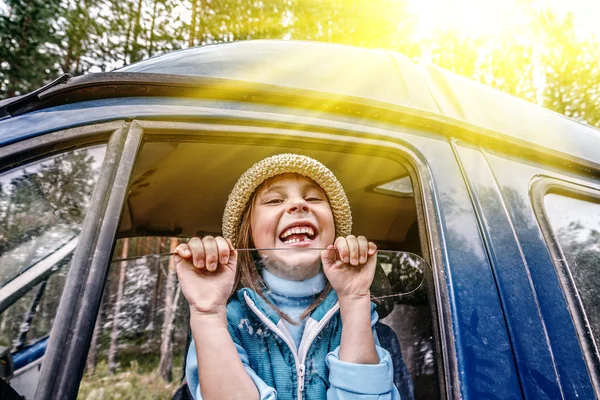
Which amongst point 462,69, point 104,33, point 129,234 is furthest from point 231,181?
point 462,69

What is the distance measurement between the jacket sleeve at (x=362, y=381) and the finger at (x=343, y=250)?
27cm

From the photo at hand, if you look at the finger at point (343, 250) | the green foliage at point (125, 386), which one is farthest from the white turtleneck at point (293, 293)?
the green foliage at point (125, 386)

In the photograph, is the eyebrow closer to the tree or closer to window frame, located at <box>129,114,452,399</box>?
window frame, located at <box>129,114,452,399</box>

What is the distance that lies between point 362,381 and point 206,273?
48 cm

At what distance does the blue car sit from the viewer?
89 centimetres

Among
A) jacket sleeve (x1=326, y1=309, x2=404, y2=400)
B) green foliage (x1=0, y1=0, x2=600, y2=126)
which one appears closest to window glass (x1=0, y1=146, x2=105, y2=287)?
jacket sleeve (x1=326, y1=309, x2=404, y2=400)

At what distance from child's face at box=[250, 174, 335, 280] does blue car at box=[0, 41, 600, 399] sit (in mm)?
280

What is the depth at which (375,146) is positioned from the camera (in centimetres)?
115

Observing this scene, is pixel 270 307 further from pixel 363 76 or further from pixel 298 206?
pixel 363 76

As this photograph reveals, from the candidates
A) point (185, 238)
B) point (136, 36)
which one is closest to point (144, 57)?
point (136, 36)

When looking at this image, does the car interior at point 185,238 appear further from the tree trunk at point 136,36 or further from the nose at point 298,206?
the tree trunk at point 136,36

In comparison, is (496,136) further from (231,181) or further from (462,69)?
(462,69)

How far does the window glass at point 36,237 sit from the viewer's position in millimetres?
878

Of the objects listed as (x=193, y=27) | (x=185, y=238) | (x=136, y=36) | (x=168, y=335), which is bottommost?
(x=168, y=335)
